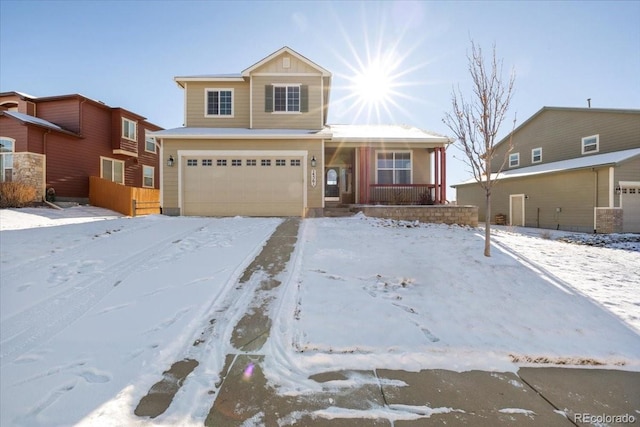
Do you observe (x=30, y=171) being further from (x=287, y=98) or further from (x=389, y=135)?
(x=389, y=135)

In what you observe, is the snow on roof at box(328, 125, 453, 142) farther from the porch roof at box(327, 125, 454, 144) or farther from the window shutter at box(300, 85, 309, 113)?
the window shutter at box(300, 85, 309, 113)

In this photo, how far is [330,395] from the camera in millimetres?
2471

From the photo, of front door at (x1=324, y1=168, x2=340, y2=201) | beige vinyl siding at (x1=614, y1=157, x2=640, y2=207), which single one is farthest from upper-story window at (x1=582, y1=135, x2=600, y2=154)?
front door at (x1=324, y1=168, x2=340, y2=201)

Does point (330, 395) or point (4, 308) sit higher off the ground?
point (4, 308)

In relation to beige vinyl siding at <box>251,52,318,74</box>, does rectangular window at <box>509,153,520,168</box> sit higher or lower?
lower

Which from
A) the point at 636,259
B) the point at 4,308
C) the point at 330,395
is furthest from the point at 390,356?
the point at 636,259

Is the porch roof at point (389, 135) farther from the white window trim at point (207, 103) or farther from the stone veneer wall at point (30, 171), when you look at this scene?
the stone veneer wall at point (30, 171)

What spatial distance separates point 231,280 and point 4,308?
2900 millimetres

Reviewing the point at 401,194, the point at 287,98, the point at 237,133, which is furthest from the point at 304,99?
the point at 401,194

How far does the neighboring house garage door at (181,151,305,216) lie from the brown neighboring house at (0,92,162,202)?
3195 millimetres

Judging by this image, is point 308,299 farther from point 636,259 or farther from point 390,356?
point 636,259

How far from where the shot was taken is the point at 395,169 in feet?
43.5

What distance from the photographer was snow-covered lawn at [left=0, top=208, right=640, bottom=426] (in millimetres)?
2645

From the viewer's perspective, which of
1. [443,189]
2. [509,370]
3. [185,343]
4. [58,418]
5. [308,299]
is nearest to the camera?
[58,418]
